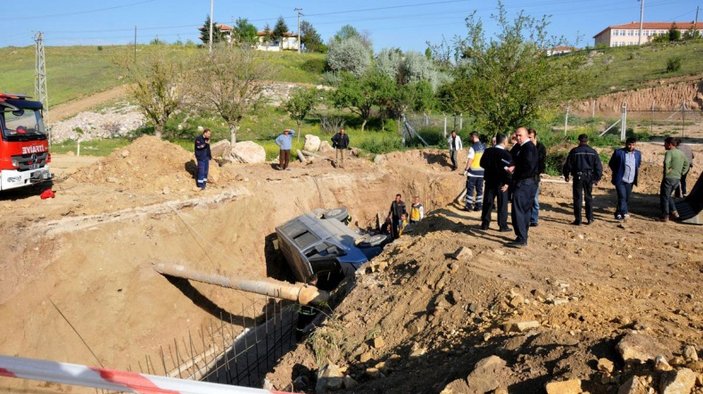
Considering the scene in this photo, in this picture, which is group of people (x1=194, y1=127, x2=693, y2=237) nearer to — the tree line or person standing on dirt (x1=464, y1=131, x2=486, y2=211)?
person standing on dirt (x1=464, y1=131, x2=486, y2=211)

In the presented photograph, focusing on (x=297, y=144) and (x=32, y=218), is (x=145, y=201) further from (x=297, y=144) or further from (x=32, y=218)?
(x=297, y=144)

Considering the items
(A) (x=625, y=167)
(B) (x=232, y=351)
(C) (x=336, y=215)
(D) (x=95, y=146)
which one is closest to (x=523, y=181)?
(A) (x=625, y=167)

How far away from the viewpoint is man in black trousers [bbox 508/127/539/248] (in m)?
7.86

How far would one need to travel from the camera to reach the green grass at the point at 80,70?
1708 inches

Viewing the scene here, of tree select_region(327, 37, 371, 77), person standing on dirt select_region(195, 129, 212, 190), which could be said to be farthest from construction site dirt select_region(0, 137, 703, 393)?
tree select_region(327, 37, 371, 77)

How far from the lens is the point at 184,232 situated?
13391mm

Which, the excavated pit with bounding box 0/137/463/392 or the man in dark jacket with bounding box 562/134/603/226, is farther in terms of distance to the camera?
the excavated pit with bounding box 0/137/463/392

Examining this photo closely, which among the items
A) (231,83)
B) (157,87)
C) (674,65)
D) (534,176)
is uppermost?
(674,65)

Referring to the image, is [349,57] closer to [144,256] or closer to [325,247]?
[144,256]

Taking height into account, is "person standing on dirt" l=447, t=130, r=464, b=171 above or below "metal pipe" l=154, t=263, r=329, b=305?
above

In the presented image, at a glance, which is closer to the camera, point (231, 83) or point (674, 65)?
point (231, 83)

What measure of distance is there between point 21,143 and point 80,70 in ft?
151

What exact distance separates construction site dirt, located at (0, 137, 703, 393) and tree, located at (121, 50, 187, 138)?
764 centimetres

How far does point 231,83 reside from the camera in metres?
26.4
